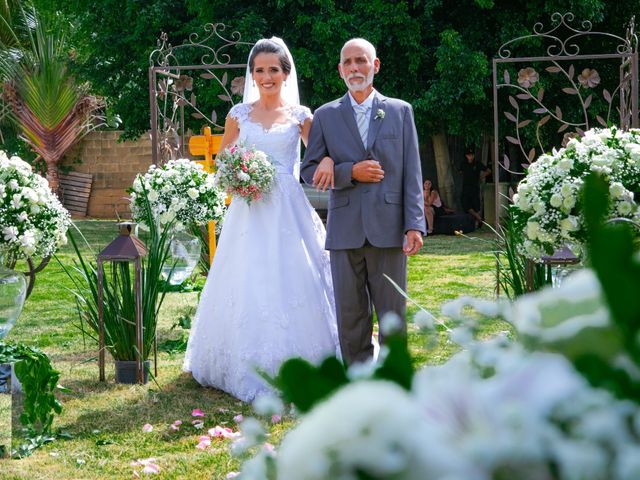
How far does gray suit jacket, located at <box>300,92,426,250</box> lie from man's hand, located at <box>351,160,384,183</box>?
0.14ft

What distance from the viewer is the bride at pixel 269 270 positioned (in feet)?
17.5

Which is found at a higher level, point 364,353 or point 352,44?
point 352,44

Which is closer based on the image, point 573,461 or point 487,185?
point 573,461

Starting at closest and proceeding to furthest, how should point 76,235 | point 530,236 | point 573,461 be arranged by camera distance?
point 573,461
point 530,236
point 76,235

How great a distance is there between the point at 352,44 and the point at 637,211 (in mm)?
1914

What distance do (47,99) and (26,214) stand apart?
17.9 meters

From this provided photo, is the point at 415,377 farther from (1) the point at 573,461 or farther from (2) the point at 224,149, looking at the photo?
(2) the point at 224,149

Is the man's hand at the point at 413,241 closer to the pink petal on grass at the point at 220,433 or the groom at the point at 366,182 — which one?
the groom at the point at 366,182

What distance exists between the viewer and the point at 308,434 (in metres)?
0.55

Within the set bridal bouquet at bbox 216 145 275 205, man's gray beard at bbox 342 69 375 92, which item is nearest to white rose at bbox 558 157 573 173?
man's gray beard at bbox 342 69 375 92

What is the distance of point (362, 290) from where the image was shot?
202 inches

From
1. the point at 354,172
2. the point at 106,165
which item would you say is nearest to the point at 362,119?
the point at 354,172

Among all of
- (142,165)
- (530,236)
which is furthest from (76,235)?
(530,236)

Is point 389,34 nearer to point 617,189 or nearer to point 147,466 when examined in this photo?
point 617,189
